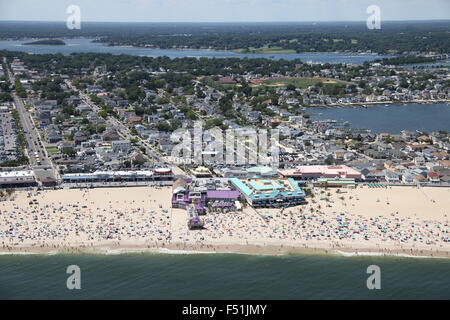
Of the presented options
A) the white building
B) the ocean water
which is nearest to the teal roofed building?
the ocean water

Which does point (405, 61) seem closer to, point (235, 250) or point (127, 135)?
point (127, 135)

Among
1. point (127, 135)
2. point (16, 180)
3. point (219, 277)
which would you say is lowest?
point (219, 277)

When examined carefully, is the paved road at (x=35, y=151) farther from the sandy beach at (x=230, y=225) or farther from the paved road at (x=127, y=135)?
the paved road at (x=127, y=135)

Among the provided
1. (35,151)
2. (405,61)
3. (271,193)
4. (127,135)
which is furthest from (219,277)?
(405,61)

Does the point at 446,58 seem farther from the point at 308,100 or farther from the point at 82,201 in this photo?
the point at 82,201

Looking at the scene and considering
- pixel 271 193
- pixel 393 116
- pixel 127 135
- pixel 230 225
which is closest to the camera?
pixel 230 225
